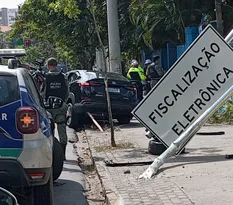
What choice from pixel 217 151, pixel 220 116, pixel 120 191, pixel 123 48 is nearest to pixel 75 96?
pixel 220 116

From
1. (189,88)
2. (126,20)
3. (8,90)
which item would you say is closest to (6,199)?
(8,90)

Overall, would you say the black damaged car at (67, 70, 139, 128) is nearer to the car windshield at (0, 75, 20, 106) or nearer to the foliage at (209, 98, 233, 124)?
the foliage at (209, 98, 233, 124)

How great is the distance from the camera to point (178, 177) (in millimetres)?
7797

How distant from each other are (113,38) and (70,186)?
10.6 metres

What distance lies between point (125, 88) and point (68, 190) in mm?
7476

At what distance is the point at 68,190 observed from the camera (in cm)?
830

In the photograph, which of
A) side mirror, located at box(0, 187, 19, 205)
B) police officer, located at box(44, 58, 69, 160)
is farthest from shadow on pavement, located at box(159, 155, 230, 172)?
side mirror, located at box(0, 187, 19, 205)

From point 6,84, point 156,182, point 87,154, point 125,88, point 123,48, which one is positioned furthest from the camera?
point 123,48

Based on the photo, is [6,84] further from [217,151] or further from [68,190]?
[217,151]

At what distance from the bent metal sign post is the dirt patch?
120 centimetres

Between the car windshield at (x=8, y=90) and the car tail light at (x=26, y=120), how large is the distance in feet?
0.54

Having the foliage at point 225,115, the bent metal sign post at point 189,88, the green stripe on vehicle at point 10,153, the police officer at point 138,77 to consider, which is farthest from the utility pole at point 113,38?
the green stripe on vehicle at point 10,153

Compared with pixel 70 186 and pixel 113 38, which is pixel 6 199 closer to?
pixel 70 186

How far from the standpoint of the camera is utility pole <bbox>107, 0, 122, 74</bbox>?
712 inches
